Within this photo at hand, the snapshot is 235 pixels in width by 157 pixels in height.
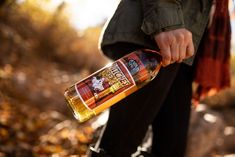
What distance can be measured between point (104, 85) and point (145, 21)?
31 centimetres

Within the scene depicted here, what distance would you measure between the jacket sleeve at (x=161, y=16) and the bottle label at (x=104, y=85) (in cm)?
19

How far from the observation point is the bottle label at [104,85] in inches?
72.6

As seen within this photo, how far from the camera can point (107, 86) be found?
1856mm

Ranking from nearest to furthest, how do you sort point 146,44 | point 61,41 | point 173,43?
point 173,43
point 146,44
point 61,41

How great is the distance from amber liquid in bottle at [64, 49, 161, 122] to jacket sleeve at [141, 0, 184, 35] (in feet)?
0.43

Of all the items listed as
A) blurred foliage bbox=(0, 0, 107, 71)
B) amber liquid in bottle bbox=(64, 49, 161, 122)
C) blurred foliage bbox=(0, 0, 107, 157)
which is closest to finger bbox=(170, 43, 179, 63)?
amber liquid in bottle bbox=(64, 49, 161, 122)

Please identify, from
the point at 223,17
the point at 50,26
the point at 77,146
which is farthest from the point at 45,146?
the point at 50,26

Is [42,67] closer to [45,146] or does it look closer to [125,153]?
Answer: [45,146]

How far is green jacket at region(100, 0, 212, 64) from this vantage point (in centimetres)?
189

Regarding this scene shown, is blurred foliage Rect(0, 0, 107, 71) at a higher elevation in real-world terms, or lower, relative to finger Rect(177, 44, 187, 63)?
higher

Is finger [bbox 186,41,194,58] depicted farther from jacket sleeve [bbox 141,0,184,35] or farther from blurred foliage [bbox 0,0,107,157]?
blurred foliage [bbox 0,0,107,157]

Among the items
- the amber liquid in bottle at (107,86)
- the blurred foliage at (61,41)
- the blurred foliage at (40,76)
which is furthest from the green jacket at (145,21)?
the blurred foliage at (61,41)

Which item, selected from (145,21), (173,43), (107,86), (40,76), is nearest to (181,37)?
(173,43)

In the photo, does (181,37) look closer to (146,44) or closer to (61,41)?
(146,44)
